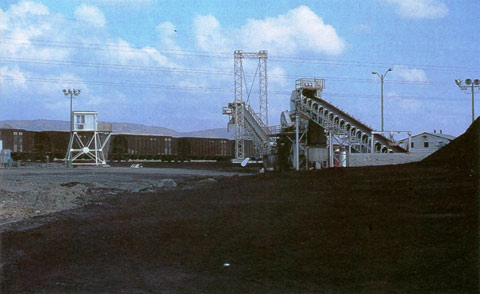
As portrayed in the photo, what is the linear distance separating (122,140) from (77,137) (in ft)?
46.6

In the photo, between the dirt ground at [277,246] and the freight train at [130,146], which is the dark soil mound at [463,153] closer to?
the dirt ground at [277,246]

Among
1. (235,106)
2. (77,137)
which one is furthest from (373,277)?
(77,137)

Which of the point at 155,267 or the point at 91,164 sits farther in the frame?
the point at 91,164

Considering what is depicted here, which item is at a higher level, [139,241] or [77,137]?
[77,137]

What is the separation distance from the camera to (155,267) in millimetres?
7848

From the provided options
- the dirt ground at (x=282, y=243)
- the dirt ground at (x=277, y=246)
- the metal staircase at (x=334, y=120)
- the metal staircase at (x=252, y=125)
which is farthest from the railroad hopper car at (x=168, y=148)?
the dirt ground at (x=277, y=246)

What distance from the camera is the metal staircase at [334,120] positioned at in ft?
122

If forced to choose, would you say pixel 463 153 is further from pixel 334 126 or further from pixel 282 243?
pixel 334 126

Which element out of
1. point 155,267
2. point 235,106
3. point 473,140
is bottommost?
point 155,267

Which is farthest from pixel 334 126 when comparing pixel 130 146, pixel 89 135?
pixel 130 146

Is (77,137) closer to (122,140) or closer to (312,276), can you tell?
(122,140)

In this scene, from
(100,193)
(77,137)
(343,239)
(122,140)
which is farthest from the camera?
(122,140)

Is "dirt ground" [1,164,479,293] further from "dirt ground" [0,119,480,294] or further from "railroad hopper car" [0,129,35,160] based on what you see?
"railroad hopper car" [0,129,35,160]

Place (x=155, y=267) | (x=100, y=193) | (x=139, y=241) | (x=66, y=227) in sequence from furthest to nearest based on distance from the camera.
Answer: (x=100, y=193) < (x=66, y=227) < (x=139, y=241) < (x=155, y=267)
